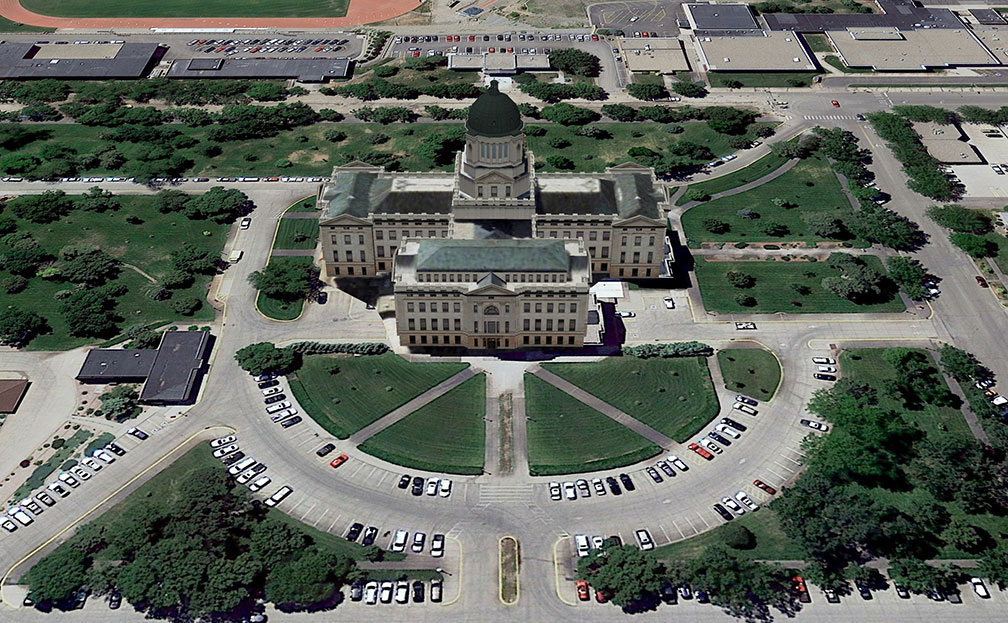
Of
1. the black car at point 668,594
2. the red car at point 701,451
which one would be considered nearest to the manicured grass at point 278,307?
the red car at point 701,451

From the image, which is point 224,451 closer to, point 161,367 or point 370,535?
point 161,367

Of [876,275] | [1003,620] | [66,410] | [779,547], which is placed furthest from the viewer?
[876,275]

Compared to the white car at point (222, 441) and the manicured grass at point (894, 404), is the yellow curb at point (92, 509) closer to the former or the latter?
the white car at point (222, 441)

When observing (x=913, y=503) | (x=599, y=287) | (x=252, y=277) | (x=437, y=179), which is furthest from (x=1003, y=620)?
(x=252, y=277)

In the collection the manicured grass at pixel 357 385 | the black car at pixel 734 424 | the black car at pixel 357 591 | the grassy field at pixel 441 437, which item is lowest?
the manicured grass at pixel 357 385

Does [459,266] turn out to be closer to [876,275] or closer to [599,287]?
[599,287]

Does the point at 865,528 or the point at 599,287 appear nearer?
the point at 865,528
